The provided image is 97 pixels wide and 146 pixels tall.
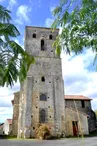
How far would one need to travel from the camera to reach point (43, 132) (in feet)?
76.0

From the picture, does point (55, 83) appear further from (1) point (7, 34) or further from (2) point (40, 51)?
(1) point (7, 34)

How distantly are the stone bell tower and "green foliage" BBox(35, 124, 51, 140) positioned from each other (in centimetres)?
121

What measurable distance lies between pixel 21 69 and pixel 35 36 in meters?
25.8

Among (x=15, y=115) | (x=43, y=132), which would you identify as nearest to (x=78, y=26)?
(x=43, y=132)

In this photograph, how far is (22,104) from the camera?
88.2 feet

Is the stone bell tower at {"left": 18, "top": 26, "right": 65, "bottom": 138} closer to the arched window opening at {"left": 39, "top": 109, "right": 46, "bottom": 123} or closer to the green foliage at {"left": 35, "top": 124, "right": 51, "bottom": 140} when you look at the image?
the arched window opening at {"left": 39, "top": 109, "right": 46, "bottom": 123}

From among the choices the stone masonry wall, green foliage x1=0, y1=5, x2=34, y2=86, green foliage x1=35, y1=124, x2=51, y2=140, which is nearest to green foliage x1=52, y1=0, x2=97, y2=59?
green foliage x1=0, y1=5, x2=34, y2=86

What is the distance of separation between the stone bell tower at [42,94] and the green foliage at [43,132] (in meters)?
1.21

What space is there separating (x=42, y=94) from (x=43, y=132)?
6.08 meters

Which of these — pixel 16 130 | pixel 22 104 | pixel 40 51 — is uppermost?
pixel 40 51

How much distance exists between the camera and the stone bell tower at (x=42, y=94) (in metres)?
25.7

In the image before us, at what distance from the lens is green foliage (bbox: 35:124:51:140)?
75.9 feet

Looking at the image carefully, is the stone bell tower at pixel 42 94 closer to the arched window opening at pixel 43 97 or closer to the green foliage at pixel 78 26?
the arched window opening at pixel 43 97

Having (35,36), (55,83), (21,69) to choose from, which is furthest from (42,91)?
(21,69)
